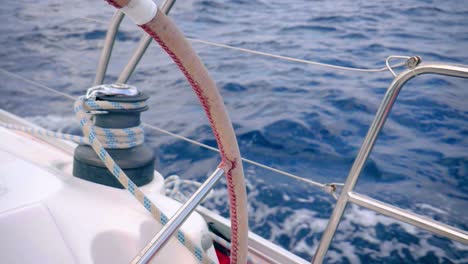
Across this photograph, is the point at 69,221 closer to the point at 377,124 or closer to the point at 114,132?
the point at 114,132

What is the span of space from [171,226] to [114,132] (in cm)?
44

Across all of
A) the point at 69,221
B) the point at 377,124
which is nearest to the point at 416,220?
the point at 377,124

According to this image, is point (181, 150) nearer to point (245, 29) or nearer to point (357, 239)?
point (357, 239)

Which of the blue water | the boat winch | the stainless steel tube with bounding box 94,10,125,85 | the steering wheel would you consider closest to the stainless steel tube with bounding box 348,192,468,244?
the steering wheel

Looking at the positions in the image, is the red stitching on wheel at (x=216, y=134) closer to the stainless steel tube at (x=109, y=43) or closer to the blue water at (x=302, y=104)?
the stainless steel tube at (x=109, y=43)

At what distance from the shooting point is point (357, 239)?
211 cm

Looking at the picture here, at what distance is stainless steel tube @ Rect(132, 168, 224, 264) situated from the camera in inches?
27.6

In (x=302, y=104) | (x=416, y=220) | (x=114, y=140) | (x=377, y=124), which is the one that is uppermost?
(x=302, y=104)

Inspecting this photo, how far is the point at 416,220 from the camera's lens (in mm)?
850

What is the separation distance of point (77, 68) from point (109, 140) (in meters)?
3.27

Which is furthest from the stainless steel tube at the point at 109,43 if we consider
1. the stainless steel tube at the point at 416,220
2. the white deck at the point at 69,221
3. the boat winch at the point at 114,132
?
the stainless steel tube at the point at 416,220

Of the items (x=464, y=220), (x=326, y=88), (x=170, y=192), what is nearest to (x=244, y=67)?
(x=326, y=88)

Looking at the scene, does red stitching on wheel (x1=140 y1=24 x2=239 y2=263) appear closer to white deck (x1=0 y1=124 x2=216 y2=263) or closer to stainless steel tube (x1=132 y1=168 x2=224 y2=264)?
stainless steel tube (x1=132 y1=168 x2=224 y2=264)

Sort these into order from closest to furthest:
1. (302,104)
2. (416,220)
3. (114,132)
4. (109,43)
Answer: (416,220) → (114,132) → (109,43) → (302,104)
